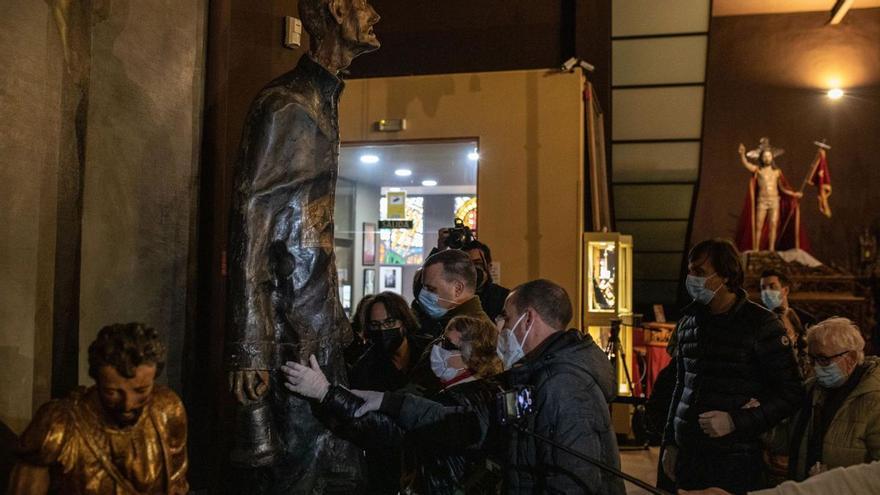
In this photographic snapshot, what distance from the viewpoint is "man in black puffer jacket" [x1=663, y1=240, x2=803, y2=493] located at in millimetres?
3174

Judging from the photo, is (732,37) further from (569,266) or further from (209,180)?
(209,180)

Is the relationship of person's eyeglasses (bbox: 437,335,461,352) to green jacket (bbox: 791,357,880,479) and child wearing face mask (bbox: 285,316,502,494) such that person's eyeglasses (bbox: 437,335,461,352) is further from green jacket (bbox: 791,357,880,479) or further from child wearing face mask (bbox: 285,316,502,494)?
green jacket (bbox: 791,357,880,479)

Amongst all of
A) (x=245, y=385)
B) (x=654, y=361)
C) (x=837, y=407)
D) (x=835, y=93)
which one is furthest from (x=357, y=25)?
(x=835, y=93)

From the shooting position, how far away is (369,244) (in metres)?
8.18

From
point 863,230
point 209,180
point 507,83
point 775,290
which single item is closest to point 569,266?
point 507,83

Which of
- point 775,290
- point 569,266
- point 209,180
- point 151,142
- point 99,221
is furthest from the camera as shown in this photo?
point 569,266

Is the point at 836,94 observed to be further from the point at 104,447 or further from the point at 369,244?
the point at 104,447

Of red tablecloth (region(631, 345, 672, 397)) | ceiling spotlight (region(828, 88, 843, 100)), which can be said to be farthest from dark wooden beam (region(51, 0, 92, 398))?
ceiling spotlight (region(828, 88, 843, 100))

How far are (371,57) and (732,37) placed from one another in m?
8.31

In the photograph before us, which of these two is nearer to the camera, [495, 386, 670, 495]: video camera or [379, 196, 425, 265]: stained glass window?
[495, 386, 670, 495]: video camera

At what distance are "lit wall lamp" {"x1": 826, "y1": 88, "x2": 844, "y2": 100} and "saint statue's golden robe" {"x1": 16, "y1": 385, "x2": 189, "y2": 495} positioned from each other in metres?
14.9

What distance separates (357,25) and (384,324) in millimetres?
1597

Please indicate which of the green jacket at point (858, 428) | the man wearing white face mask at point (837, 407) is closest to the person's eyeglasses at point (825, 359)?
the man wearing white face mask at point (837, 407)

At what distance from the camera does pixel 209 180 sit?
10.4 ft
